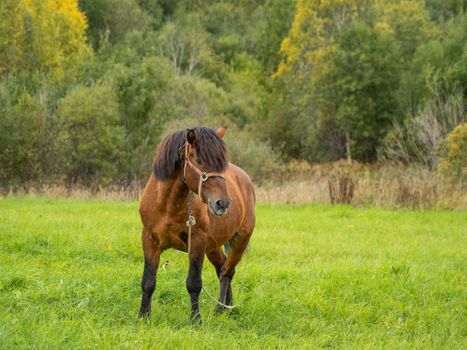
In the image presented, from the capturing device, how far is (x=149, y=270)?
6.50m

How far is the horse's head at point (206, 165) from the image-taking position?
230 inches

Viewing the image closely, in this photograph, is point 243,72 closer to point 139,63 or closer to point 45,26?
point 45,26

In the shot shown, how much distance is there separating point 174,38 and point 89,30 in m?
A: 8.22

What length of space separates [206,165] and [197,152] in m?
0.20

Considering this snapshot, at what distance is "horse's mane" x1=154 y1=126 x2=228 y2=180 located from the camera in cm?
598

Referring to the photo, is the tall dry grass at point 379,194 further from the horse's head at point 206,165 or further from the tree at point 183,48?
the tree at point 183,48

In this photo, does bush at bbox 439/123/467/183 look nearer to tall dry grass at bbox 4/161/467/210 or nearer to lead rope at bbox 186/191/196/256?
tall dry grass at bbox 4/161/467/210

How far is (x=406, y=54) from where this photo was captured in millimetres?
45594

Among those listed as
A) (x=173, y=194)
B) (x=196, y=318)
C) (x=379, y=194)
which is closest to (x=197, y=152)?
(x=173, y=194)

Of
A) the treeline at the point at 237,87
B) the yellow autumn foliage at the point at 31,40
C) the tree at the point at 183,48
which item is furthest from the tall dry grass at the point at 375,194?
the tree at the point at 183,48

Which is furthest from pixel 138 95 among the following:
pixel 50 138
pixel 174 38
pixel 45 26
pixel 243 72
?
pixel 174 38

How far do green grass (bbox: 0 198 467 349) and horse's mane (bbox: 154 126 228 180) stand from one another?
1.55 metres

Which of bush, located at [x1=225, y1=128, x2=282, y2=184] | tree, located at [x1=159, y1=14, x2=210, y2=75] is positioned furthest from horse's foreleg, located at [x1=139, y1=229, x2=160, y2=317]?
tree, located at [x1=159, y1=14, x2=210, y2=75]

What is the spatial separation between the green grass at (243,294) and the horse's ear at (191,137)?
1.79 meters
